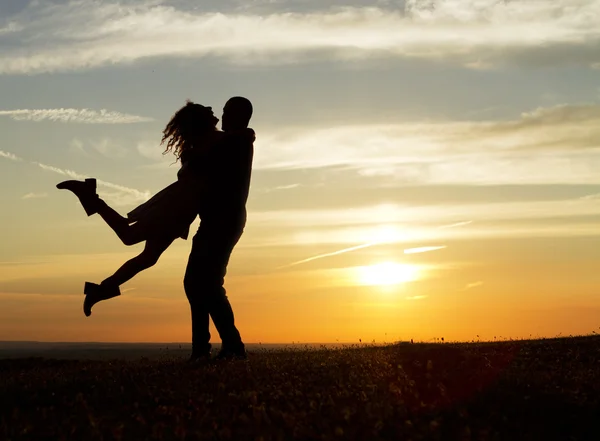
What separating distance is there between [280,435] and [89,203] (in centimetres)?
655

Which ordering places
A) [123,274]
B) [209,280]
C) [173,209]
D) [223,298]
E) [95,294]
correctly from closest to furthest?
[95,294]
[123,274]
[173,209]
[209,280]
[223,298]

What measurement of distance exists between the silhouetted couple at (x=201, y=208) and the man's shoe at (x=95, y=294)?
0.43 ft

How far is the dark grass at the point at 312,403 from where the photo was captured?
22.2ft

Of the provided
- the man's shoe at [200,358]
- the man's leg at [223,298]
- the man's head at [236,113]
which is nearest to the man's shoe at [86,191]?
the man's leg at [223,298]

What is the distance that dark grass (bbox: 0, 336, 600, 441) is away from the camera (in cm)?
676

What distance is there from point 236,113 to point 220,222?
1.80 m

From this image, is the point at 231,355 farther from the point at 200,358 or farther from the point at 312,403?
the point at 312,403

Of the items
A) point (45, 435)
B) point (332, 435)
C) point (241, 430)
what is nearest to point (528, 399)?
point (332, 435)

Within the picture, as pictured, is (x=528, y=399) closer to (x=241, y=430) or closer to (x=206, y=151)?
(x=241, y=430)

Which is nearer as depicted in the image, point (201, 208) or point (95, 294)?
point (95, 294)

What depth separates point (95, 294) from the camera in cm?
1159

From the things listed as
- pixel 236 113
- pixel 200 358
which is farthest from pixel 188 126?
pixel 200 358

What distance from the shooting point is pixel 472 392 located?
832 centimetres

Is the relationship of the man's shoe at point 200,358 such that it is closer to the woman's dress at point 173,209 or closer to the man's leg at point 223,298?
the man's leg at point 223,298
